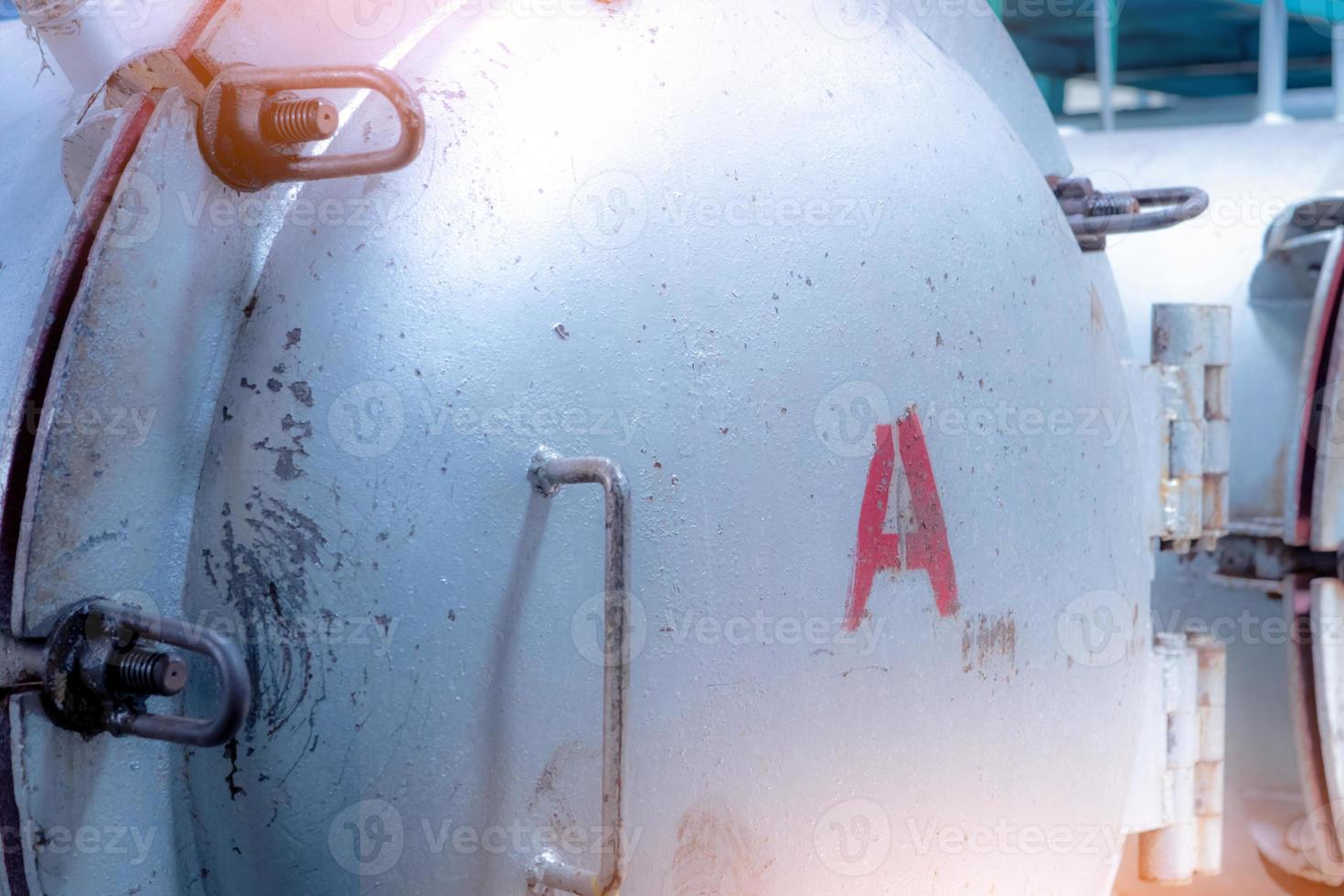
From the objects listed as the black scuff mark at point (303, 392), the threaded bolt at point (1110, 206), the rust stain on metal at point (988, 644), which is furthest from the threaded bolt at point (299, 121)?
the threaded bolt at point (1110, 206)

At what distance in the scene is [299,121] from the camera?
90 centimetres

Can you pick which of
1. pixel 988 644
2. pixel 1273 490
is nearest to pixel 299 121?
pixel 988 644

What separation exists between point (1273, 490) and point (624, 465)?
172cm

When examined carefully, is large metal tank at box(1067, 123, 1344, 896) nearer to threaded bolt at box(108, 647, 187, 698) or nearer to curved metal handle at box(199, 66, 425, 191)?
curved metal handle at box(199, 66, 425, 191)

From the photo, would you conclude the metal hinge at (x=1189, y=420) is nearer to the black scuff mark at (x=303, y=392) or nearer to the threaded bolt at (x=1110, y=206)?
the threaded bolt at (x=1110, y=206)

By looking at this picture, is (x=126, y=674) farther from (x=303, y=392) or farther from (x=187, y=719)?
(x=303, y=392)

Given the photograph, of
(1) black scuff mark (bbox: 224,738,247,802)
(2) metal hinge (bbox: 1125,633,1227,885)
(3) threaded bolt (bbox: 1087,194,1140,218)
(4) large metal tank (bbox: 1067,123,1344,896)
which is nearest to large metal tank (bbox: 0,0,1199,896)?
(1) black scuff mark (bbox: 224,738,247,802)

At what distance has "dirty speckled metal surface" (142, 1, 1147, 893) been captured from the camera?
3.16 feet

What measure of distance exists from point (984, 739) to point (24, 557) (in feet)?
2.83

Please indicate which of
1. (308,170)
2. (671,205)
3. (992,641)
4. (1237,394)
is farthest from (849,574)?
(1237,394)

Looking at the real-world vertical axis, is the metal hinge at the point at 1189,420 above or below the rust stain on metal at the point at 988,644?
above

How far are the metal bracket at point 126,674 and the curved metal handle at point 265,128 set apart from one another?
298 mm

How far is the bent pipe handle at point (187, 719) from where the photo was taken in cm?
85

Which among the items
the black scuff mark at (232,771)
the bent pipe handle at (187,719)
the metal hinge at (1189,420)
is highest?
the metal hinge at (1189,420)
